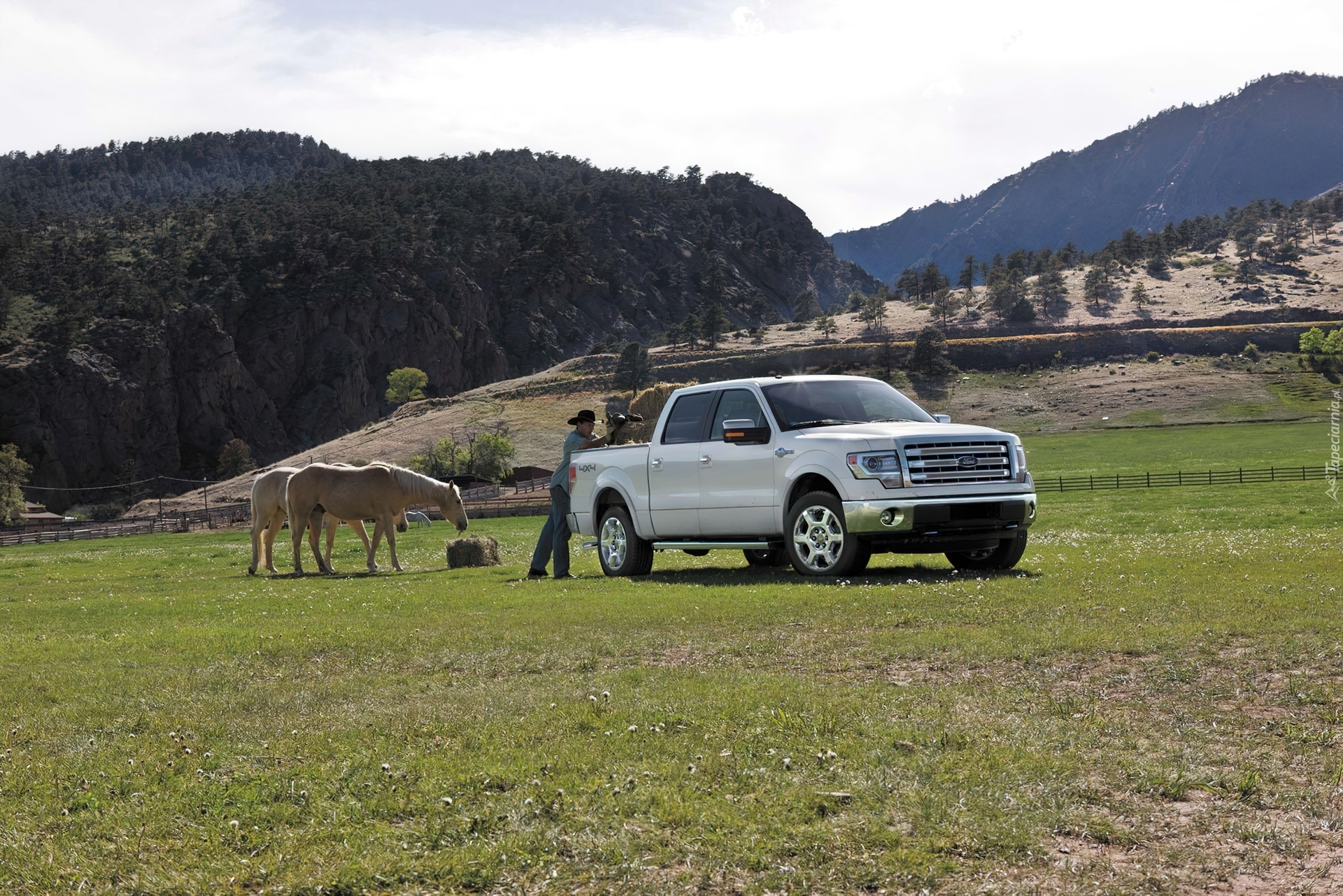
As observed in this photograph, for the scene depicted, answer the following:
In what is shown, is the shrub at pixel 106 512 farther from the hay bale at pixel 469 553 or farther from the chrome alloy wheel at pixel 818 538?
the chrome alloy wheel at pixel 818 538

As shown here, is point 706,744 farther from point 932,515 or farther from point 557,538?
point 557,538

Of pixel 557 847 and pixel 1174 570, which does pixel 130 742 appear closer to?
pixel 557 847

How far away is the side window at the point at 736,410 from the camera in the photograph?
48.8 feet

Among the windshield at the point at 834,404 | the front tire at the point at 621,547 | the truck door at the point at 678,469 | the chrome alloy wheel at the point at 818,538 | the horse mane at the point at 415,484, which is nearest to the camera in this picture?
the chrome alloy wheel at the point at 818,538

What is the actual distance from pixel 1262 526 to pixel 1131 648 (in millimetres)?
19096

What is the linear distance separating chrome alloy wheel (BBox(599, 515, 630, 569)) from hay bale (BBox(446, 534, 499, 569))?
5542 millimetres

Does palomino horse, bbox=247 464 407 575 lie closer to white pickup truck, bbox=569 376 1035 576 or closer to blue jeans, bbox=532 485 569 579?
blue jeans, bbox=532 485 569 579

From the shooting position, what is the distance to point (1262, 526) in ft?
80.2

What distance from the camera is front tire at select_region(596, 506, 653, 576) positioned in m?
16.3

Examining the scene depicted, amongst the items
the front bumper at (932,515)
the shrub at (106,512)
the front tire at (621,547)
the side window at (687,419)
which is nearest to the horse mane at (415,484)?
the front tire at (621,547)

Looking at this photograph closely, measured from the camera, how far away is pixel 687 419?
15.8 metres

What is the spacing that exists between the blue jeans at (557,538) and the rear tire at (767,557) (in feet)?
9.44

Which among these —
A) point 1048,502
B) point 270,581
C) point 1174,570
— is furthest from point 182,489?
point 1174,570

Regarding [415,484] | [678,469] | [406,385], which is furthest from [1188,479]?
[406,385]
